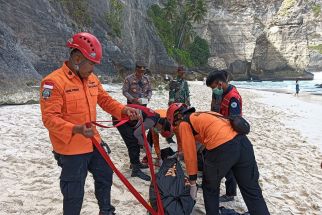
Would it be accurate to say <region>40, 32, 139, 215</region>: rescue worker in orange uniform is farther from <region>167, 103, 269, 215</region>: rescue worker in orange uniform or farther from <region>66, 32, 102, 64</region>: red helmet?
<region>167, 103, 269, 215</region>: rescue worker in orange uniform

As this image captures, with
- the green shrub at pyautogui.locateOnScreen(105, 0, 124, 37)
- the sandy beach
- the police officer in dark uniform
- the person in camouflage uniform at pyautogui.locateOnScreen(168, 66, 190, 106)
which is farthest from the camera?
the green shrub at pyautogui.locateOnScreen(105, 0, 124, 37)

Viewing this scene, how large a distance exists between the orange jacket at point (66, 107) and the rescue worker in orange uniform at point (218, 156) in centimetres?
102

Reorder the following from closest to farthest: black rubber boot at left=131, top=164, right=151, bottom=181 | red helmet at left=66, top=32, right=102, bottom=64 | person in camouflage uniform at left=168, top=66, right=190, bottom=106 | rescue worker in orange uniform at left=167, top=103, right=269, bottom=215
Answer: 1. red helmet at left=66, top=32, right=102, bottom=64
2. rescue worker in orange uniform at left=167, top=103, right=269, bottom=215
3. black rubber boot at left=131, top=164, right=151, bottom=181
4. person in camouflage uniform at left=168, top=66, right=190, bottom=106

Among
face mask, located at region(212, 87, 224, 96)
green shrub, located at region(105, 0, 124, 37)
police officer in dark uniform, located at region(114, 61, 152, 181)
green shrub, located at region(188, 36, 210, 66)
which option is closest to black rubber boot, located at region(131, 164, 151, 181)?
police officer in dark uniform, located at region(114, 61, 152, 181)

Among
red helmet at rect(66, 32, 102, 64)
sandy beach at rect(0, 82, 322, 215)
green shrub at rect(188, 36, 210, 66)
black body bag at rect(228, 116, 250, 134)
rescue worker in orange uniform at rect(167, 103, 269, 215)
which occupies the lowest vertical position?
sandy beach at rect(0, 82, 322, 215)

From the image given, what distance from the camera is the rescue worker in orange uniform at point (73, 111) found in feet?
9.11

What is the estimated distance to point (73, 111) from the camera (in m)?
2.95

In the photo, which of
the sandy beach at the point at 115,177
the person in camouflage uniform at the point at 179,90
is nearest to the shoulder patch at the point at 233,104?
the sandy beach at the point at 115,177

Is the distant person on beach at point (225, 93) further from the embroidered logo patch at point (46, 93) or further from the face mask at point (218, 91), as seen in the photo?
the embroidered logo patch at point (46, 93)

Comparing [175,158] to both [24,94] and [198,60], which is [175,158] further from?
[198,60]

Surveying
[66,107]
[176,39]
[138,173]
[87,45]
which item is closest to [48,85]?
[66,107]

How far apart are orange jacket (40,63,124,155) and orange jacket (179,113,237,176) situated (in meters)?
0.98

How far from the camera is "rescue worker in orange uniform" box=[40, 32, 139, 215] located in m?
2.78

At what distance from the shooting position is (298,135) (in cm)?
991
